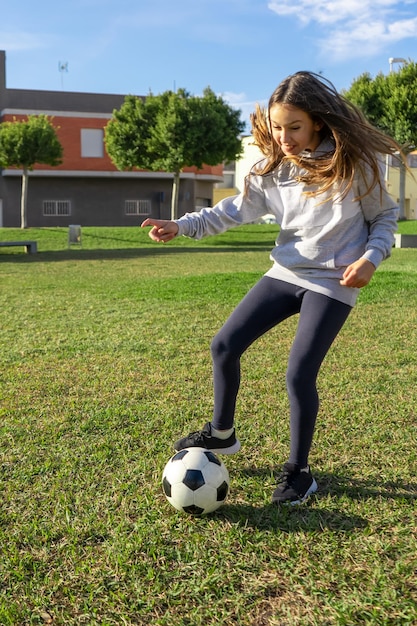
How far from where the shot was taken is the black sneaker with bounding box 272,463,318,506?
285 centimetres

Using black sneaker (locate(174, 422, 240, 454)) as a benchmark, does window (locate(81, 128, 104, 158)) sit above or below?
above

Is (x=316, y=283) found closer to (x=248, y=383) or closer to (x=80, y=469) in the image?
(x=80, y=469)

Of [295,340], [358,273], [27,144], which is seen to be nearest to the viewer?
[358,273]

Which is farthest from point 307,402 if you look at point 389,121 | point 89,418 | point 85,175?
point 85,175

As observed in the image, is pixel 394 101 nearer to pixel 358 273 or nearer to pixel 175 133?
pixel 175 133

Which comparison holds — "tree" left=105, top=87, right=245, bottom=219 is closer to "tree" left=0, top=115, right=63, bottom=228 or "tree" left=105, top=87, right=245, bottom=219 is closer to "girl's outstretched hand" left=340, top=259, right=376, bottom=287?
"tree" left=0, top=115, right=63, bottom=228

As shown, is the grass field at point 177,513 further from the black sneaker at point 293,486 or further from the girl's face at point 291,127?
the girl's face at point 291,127

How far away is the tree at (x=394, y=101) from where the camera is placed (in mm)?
32531

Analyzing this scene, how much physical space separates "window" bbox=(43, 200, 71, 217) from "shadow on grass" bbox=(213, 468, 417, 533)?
1679 inches

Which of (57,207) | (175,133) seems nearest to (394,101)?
(175,133)

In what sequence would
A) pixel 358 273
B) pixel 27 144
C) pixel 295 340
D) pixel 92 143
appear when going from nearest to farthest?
pixel 358 273 < pixel 295 340 < pixel 27 144 < pixel 92 143

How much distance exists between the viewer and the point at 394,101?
1294 inches

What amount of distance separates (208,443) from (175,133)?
30858 millimetres

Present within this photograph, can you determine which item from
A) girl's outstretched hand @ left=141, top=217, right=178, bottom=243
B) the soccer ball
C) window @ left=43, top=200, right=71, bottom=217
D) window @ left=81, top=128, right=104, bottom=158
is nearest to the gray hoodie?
girl's outstretched hand @ left=141, top=217, right=178, bottom=243
